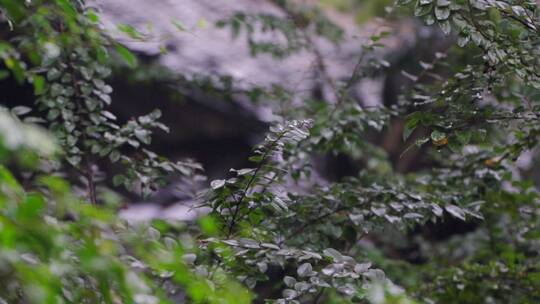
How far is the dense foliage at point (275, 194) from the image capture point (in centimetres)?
81

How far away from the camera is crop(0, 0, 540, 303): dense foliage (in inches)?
32.0

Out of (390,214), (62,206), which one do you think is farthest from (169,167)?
(62,206)

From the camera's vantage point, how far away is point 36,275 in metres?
0.68

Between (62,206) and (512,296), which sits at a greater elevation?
(62,206)

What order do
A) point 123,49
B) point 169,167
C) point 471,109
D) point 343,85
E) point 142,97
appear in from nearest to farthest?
point 471,109 → point 123,49 → point 169,167 → point 343,85 → point 142,97

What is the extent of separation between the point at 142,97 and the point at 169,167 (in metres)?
2.26

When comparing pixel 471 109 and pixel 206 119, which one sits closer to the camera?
pixel 471 109

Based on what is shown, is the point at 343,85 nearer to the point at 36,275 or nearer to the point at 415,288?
the point at 415,288

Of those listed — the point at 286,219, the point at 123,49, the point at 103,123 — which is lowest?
the point at 286,219

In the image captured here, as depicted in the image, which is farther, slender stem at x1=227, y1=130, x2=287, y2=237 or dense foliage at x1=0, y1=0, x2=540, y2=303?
slender stem at x1=227, y1=130, x2=287, y2=237

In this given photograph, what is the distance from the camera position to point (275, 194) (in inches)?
49.3

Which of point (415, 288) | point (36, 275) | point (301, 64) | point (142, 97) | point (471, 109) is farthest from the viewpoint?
point (301, 64)

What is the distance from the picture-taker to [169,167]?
165 cm

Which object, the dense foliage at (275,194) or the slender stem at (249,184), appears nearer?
Answer: the dense foliage at (275,194)
